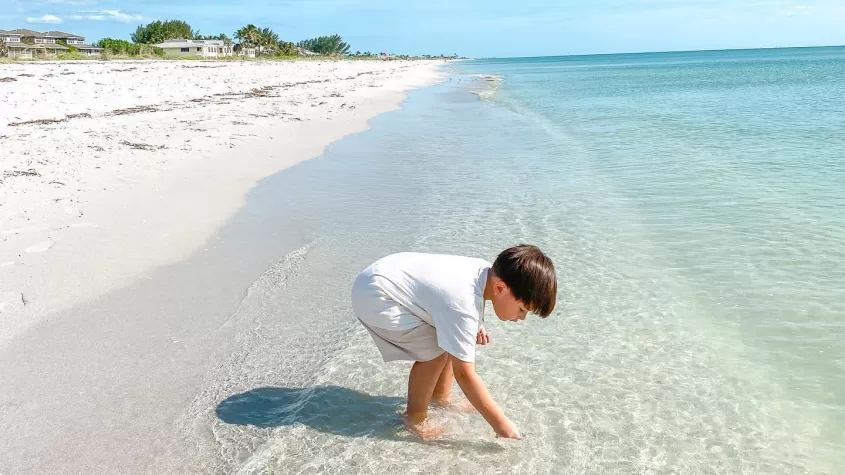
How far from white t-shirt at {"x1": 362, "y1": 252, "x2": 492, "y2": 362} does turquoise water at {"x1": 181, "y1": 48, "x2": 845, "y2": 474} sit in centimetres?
73

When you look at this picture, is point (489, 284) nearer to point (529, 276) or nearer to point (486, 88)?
point (529, 276)

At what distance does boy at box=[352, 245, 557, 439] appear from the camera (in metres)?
A: 2.73

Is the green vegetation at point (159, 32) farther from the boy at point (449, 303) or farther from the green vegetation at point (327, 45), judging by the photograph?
the boy at point (449, 303)

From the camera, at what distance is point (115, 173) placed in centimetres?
899

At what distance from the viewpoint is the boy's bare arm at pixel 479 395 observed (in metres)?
2.88

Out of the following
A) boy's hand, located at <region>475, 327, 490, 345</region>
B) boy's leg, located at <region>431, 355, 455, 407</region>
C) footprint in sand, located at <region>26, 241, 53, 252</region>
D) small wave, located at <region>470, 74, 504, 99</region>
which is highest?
small wave, located at <region>470, 74, 504, 99</region>

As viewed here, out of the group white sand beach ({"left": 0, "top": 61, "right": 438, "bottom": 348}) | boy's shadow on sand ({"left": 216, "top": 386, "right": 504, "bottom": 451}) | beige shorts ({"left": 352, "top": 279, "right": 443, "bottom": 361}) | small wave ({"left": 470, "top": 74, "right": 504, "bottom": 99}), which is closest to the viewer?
beige shorts ({"left": 352, "top": 279, "right": 443, "bottom": 361})

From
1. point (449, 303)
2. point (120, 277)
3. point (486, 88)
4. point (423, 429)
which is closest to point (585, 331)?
point (423, 429)

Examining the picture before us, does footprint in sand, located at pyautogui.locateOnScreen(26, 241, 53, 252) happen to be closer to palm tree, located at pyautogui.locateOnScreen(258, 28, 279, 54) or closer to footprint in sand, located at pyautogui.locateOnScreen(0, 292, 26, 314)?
footprint in sand, located at pyautogui.locateOnScreen(0, 292, 26, 314)

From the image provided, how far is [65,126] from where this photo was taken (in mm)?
12750

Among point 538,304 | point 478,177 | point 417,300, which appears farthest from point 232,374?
point 478,177

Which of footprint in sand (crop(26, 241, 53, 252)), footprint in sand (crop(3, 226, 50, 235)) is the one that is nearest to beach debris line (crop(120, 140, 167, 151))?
footprint in sand (crop(3, 226, 50, 235))

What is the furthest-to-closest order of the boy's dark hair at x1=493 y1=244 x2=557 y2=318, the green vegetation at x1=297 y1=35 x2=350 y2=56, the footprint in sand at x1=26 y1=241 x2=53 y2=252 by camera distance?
1. the green vegetation at x1=297 y1=35 x2=350 y2=56
2. the footprint in sand at x1=26 y1=241 x2=53 y2=252
3. the boy's dark hair at x1=493 y1=244 x2=557 y2=318

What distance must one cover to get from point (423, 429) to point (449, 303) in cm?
Result: 91
